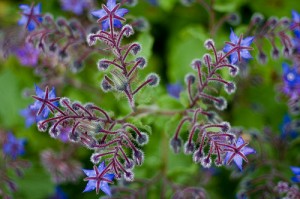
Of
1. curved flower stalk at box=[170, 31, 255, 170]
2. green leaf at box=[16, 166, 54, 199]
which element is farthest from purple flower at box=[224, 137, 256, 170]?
green leaf at box=[16, 166, 54, 199]

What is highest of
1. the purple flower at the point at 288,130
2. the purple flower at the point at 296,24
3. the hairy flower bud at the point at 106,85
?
the purple flower at the point at 296,24

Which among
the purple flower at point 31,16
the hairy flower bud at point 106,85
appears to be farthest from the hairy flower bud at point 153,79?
the purple flower at point 31,16

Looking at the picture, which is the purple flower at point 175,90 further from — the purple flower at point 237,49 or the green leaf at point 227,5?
the purple flower at point 237,49

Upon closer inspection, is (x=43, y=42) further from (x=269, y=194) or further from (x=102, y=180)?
(x=269, y=194)

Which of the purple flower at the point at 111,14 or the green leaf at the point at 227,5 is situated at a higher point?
the green leaf at the point at 227,5

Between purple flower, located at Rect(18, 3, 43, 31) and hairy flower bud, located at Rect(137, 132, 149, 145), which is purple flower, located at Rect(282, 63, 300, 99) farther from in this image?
purple flower, located at Rect(18, 3, 43, 31)

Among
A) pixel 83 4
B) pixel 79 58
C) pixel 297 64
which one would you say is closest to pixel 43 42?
pixel 79 58

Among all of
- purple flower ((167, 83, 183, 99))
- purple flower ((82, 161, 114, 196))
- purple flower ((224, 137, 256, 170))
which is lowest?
purple flower ((82, 161, 114, 196))
